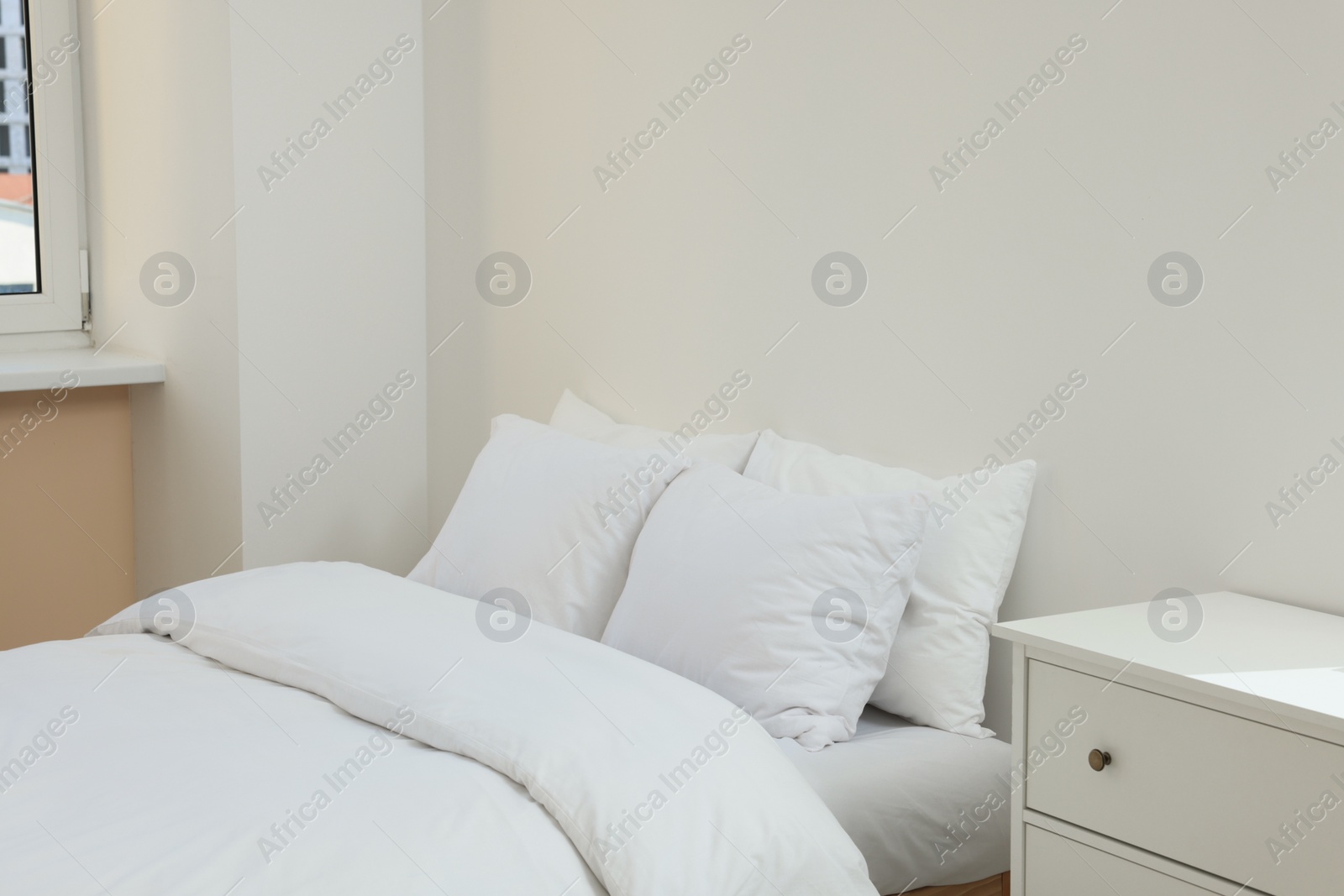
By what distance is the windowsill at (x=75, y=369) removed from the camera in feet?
8.93

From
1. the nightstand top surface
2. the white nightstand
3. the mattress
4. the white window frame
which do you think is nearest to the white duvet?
the mattress

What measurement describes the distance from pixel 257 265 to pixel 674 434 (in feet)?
3.71

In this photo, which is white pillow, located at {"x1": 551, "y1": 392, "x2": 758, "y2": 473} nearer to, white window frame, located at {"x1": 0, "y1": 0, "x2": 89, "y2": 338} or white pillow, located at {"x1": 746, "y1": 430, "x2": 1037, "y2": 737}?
white pillow, located at {"x1": 746, "y1": 430, "x2": 1037, "y2": 737}

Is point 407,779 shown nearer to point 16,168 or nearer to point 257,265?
point 257,265

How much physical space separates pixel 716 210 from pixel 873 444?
60cm

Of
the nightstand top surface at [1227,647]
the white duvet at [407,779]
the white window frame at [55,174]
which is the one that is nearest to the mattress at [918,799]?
the white duvet at [407,779]

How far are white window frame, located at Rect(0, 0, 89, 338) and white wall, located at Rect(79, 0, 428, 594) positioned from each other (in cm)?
4

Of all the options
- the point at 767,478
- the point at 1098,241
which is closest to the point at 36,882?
the point at 767,478

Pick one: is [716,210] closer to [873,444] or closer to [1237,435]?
[873,444]

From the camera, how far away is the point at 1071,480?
1.76 meters

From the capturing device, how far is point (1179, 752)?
1.26 meters

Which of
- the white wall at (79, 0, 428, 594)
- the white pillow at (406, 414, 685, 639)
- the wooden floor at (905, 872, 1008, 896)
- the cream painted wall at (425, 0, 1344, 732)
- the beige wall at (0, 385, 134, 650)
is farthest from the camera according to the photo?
the beige wall at (0, 385, 134, 650)

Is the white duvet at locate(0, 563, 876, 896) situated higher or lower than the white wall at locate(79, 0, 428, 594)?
lower

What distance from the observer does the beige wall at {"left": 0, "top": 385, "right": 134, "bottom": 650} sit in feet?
9.46
